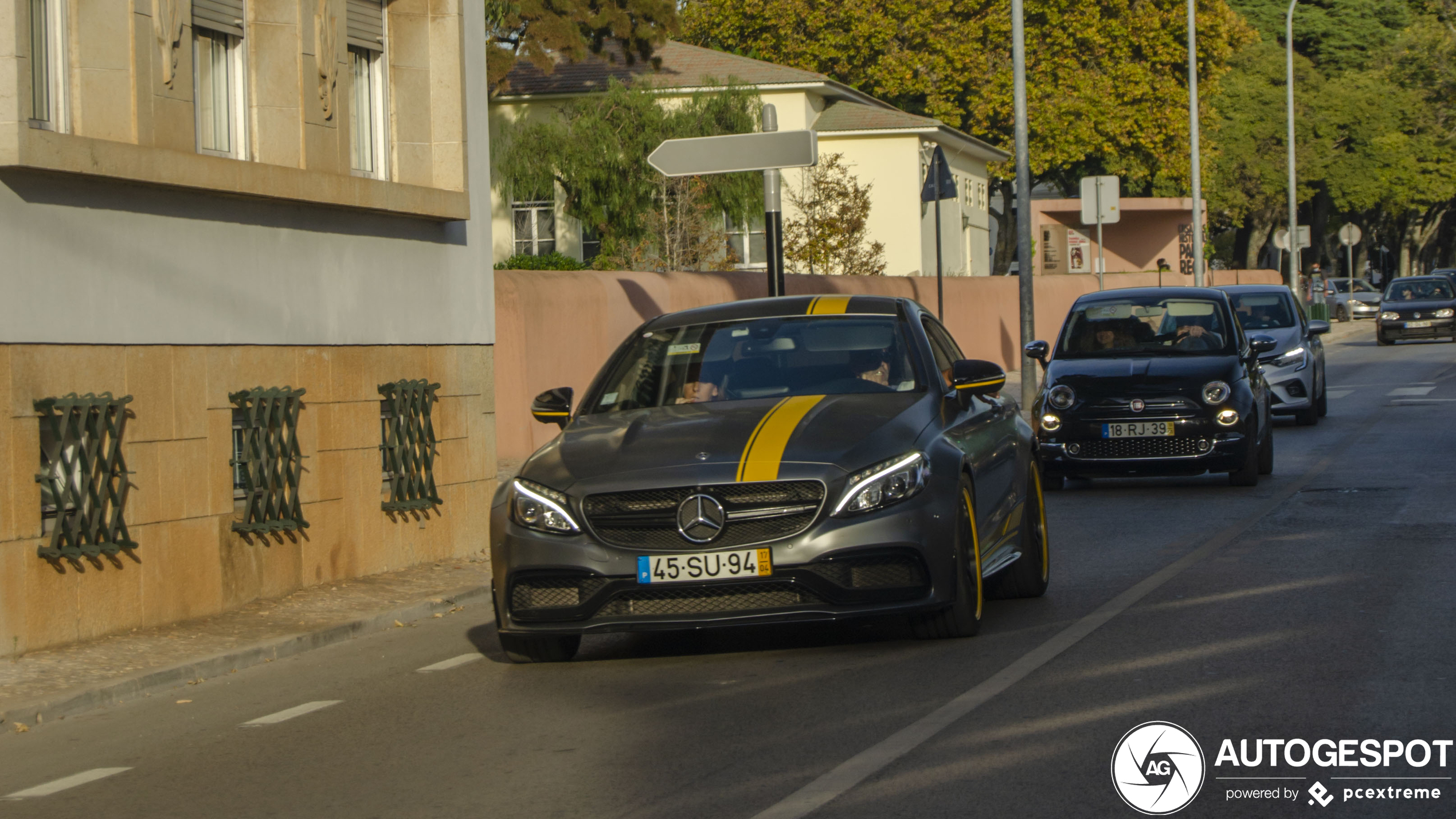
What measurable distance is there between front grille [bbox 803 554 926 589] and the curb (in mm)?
3012

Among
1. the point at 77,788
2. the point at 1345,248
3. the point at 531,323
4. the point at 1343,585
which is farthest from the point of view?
the point at 1345,248

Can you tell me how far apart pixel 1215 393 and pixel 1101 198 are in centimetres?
1408

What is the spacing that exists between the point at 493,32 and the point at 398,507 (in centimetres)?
2382

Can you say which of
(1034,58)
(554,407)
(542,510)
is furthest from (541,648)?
(1034,58)

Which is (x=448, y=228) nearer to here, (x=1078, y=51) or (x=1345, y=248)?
(x=1078, y=51)

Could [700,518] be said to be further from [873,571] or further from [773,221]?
[773,221]

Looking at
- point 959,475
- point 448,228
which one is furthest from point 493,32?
point 959,475

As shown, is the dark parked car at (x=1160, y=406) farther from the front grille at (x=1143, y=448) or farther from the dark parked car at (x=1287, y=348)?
the dark parked car at (x=1287, y=348)

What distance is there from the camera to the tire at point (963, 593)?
8133mm

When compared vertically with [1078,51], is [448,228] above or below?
below

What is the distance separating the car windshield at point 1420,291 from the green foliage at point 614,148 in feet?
55.3

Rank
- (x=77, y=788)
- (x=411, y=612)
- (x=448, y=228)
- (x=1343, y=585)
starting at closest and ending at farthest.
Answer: (x=77, y=788)
(x=1343, y=585)
(x=411, y=612)
(x=448, y=228)

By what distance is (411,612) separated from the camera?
10.7m

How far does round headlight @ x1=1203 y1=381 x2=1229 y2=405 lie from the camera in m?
15.1
